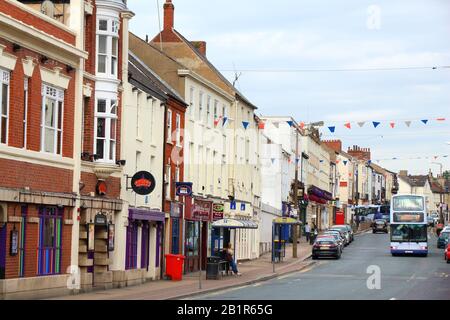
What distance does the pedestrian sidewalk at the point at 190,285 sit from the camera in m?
33.0

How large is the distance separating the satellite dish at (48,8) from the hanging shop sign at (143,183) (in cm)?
757

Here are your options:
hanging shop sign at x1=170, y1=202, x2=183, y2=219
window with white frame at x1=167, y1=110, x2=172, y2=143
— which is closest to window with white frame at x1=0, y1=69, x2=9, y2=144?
window with white frame at x1=167, y1=110, x2=172, y2=143

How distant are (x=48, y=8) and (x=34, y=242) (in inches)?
350

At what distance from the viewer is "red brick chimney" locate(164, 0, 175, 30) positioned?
62.6 metres

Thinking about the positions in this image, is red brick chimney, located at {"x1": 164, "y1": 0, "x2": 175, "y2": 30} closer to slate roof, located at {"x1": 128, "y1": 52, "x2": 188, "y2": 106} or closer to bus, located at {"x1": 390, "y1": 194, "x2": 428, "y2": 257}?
slate roof, located at {"x1": 128, "y1": 52, "x2": 188, "y2": 106}

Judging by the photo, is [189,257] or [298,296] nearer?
[298,296]

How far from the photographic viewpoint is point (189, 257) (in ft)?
169

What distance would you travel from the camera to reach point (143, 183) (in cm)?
3834

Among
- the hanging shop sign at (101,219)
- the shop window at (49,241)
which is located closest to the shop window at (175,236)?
the hanging shop sign at (101,219)

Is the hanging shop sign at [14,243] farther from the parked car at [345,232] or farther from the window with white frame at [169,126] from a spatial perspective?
the parked car at [345,232]

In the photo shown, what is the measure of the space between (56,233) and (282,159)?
179ft

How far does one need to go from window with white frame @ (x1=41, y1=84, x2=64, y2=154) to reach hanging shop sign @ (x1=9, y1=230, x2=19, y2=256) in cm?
356
